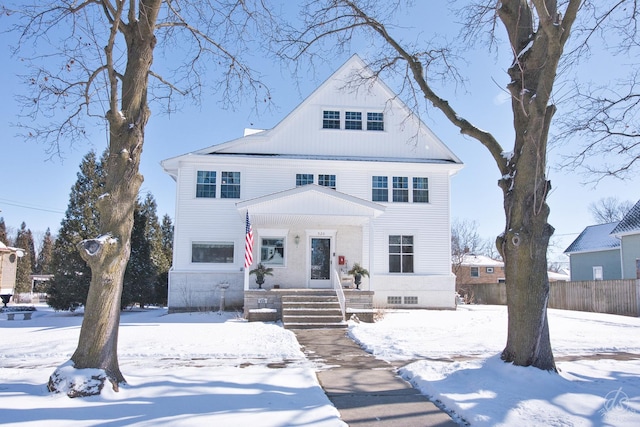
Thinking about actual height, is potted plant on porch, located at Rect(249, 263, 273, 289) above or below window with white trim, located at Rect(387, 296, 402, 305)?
above

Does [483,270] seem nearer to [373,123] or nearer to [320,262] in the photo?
[373,123]

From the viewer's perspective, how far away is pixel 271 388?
20.6 ft

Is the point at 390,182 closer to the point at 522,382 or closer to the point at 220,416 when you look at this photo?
the point at 522,382

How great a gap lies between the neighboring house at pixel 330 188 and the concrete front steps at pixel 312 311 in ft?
8.29

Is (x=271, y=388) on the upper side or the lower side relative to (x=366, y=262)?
lower

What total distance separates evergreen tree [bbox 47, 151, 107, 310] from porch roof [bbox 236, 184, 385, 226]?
6.93 meters

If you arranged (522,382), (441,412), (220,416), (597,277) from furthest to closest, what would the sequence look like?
(597,277), (522,382), (441,412), (220,416)

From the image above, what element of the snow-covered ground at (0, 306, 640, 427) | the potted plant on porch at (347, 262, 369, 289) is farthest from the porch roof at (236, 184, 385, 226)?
the snow-covered ground at (0, 306, 640, 427)

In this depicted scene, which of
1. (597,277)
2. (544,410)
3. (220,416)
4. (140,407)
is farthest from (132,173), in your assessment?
(597,277)

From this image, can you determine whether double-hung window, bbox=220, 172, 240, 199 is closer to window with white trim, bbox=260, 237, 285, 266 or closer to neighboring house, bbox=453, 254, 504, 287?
window with white trim, bbox=260, 237, 285, 266

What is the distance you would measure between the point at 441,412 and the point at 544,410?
111 cm

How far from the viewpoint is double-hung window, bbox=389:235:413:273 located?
19.2 m

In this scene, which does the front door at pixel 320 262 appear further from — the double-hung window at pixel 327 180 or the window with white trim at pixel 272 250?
the double-hung window at pixel 327 180

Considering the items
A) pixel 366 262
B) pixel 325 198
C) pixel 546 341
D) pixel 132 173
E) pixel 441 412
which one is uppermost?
pixel 325 198
